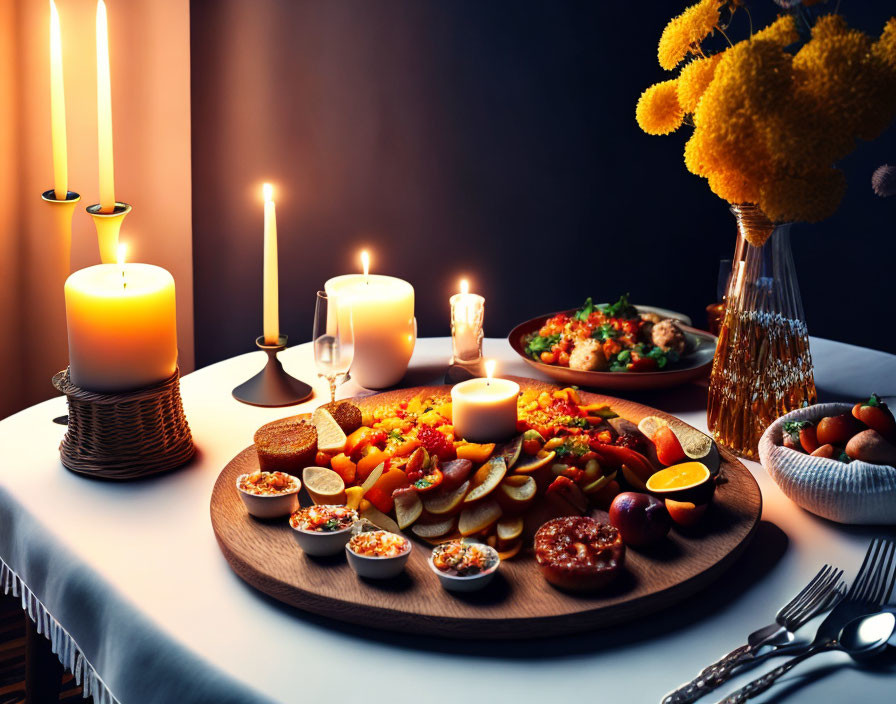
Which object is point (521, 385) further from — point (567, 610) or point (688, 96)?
point (567, 610)

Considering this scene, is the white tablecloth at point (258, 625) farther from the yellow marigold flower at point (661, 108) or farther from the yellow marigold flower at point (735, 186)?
the yellow marigold flower at point (661, 108)

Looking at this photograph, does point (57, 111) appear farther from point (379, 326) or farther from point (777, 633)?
point (777, 633)

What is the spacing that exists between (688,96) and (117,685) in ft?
4.60

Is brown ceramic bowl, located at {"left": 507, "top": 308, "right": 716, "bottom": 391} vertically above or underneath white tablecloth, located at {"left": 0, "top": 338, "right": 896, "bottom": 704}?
above

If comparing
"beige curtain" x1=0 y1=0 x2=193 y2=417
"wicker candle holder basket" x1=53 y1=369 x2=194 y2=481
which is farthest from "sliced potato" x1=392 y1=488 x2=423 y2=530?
"beige curtain" x1=0 y1=0 x2=193 y2=417

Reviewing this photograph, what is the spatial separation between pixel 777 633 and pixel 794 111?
832 millimetres

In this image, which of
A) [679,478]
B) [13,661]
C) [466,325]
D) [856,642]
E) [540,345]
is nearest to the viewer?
[856,642]

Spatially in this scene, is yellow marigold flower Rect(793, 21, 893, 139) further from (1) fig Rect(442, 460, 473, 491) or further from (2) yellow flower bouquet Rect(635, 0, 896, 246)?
(1) fig Rect(442, 460, 473, 491)

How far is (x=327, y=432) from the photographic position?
1.81 m

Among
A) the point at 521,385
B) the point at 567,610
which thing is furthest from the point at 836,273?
the point at 567,610

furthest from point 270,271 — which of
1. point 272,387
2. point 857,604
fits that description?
point 857,604

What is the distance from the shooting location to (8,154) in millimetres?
3025

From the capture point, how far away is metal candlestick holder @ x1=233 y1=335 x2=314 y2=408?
220 centimetres

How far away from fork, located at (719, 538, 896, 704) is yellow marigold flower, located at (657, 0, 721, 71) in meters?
0.95
